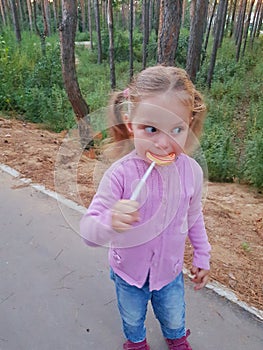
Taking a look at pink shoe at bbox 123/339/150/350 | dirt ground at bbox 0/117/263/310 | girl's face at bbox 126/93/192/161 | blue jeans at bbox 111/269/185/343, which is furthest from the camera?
dirt ground at bbox 0/117/263/310

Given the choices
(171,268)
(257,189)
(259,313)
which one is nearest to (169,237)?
(171,268)

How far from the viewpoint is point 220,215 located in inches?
131

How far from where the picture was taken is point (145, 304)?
1423 mm

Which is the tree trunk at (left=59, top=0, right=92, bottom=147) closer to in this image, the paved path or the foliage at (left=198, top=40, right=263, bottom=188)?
the foliage at (left=198, top=40, right=263, bottom=188)

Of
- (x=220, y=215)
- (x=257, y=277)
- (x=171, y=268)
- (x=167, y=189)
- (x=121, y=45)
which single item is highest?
(x=167, y=189)

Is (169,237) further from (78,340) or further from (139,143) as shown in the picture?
(78,340)

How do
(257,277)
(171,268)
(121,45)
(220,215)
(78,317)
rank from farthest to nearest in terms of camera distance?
(121,45)
(220,215)
(257,277)
(78,317)
(171,268)

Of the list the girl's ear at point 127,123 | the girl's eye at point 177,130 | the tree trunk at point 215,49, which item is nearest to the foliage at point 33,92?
the tree trunk at point 215,49

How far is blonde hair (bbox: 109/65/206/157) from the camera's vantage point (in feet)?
3.53

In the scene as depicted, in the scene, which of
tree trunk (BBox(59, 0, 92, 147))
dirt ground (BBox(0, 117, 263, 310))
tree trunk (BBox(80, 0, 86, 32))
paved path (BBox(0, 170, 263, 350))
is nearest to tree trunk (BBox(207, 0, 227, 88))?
tree trunk (BBox(59, 0, 92, 147))

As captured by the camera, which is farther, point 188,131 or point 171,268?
point 171,268

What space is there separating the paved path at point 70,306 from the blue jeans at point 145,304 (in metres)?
0.24

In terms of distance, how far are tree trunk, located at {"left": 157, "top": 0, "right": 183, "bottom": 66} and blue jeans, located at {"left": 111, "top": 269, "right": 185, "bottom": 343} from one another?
364 cm

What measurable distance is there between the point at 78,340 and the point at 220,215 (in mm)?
2055
